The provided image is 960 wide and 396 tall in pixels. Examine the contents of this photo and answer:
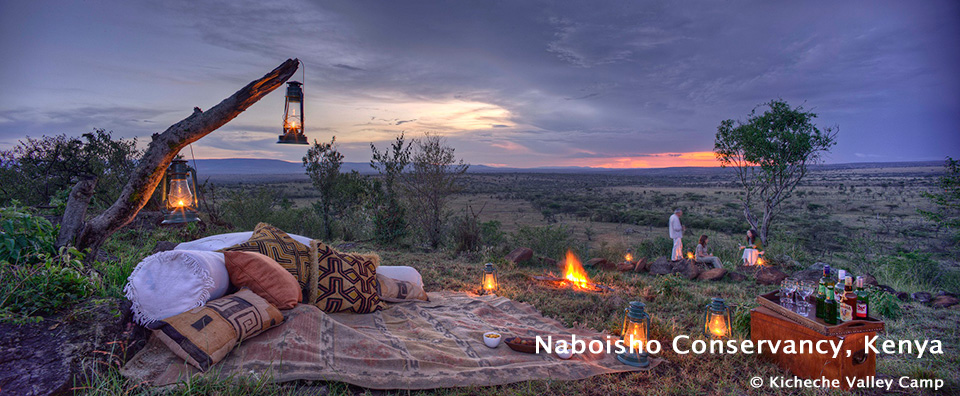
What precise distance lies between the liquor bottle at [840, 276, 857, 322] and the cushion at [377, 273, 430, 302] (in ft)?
13.4

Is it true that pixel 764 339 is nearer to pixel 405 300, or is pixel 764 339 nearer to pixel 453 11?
pixel 405 300

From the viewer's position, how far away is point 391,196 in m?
10.4

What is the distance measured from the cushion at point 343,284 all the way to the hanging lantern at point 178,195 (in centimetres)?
115

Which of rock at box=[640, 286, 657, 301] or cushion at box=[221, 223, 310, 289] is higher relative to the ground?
cushion at box=[221, 223, 310, 289]

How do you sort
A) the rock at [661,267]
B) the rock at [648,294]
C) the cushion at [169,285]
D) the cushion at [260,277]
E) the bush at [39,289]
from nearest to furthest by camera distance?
the bush at [39,289] → the cushion at [169,285] → the cushion at [260,277] → the rock at [648,294] → the rock at [661,267]

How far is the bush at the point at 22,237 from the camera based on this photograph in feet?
9.70

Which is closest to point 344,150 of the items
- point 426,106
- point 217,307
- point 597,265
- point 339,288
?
point 426,106

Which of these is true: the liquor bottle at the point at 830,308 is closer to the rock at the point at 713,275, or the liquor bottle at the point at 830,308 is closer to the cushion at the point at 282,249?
the cushion at the point at 282,249

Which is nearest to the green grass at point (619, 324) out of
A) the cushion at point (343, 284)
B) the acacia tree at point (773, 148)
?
the cushion at point (343, 284)

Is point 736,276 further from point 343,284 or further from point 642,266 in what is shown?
point 343,284

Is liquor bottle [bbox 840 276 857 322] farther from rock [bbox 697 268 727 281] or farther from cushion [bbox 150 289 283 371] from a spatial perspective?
rock [bbox 697 268 727 281]

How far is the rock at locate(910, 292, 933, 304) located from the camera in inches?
237

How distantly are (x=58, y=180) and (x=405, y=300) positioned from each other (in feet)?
32.3

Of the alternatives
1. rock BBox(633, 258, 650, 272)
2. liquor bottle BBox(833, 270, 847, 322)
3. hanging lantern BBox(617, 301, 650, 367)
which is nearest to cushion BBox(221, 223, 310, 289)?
hanging lantern BBox(617, 301, 650, 367)
